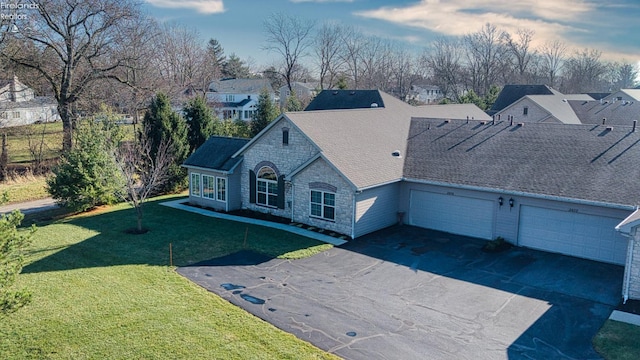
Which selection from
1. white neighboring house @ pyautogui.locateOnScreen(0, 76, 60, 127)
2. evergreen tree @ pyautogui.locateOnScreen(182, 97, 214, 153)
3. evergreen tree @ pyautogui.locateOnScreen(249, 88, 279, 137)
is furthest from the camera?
white neighboring house @ pyautogui.locateOnScreen(0, 76, 60, 127)

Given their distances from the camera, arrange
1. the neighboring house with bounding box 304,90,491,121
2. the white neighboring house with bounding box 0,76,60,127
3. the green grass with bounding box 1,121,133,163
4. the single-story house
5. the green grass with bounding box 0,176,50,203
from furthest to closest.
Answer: the white neighboring house with bounding box 0,76,60,127, the green grass with bounding box 1,121,133,163, the neighboring house with bounding box 304,90,491,121, the green grass with bounding box 0,176,50,203, the single-story house

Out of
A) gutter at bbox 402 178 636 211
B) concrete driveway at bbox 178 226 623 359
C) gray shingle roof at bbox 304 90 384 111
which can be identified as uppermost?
gray shingle roof at bbox 304 90 384 111

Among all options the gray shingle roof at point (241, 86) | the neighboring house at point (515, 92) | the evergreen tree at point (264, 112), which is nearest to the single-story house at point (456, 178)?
the evergreen tree at point (264, 112)

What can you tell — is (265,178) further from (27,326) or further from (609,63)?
(609,63)

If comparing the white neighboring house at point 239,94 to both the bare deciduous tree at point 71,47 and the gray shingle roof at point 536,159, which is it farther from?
the gray shingle roof at point 536,159

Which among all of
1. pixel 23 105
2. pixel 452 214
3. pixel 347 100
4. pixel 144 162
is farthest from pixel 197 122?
pixel 23 105

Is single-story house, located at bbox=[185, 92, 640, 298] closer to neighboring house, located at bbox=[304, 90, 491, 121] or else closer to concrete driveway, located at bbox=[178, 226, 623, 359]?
concrete driveway, located at bbox=[178, 226, 623, 359]

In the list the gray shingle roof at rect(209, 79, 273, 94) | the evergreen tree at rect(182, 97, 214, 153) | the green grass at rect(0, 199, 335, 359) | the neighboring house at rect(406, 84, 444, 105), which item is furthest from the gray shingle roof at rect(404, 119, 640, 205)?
the neighboring house at rect(406, 84, 444, 105)
